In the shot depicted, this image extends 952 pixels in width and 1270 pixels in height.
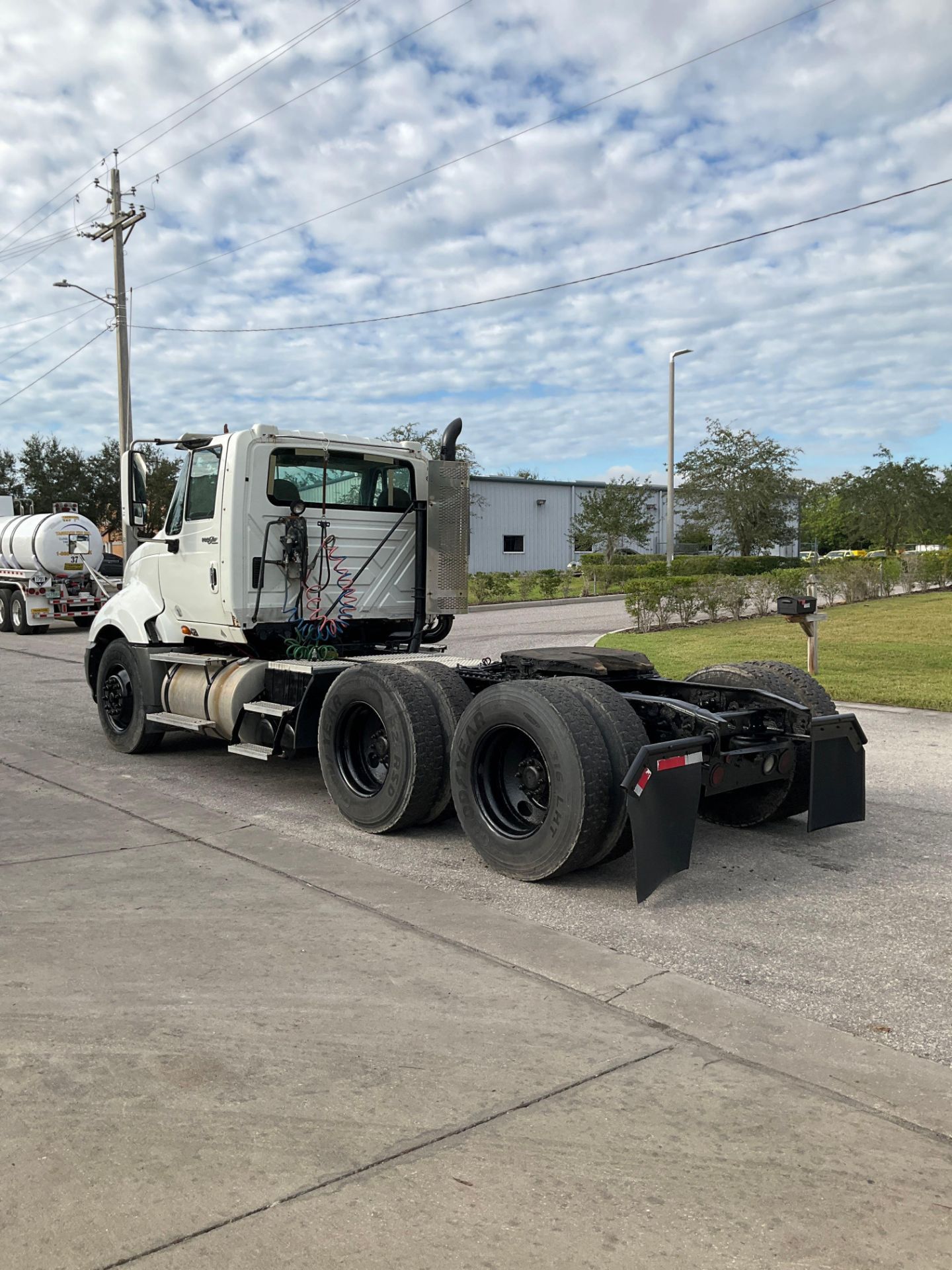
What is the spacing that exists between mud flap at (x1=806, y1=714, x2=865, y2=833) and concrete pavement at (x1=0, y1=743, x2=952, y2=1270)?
77.2 inches

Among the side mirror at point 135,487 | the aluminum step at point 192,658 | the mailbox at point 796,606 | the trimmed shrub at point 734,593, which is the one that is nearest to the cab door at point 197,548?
the aluminum step at point 192,658

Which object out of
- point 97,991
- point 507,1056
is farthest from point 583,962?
point 97,991

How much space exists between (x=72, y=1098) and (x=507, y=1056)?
4.66 ft

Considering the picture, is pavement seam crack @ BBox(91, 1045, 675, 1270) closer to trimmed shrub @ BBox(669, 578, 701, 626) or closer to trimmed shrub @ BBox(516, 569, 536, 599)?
trimmed shrub @ BBox(669, 578, 701, 626)

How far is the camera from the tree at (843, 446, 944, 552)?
47.9 m

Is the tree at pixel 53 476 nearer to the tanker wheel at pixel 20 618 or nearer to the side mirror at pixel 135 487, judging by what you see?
the tanker wheel at pixel 20 618

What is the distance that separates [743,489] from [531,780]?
37.4m

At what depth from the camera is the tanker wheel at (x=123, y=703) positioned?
9445mm

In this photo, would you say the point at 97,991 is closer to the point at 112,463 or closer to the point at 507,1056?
the point at 507,1056

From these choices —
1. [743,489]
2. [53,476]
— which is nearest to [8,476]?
[53,476]

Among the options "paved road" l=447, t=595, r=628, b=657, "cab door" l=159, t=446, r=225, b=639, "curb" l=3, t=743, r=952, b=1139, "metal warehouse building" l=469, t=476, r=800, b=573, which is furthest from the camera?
"metal warehouse building" l=469, t=476, r=800, b=573

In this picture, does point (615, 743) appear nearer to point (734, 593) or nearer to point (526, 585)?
point (734, 593)

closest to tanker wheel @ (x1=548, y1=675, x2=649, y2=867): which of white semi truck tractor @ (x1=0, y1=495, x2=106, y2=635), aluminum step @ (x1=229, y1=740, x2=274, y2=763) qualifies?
aluminum step @ (x1=229, y1=740, x2=274, y2=763)

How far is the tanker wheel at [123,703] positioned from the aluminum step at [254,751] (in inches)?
65.5
